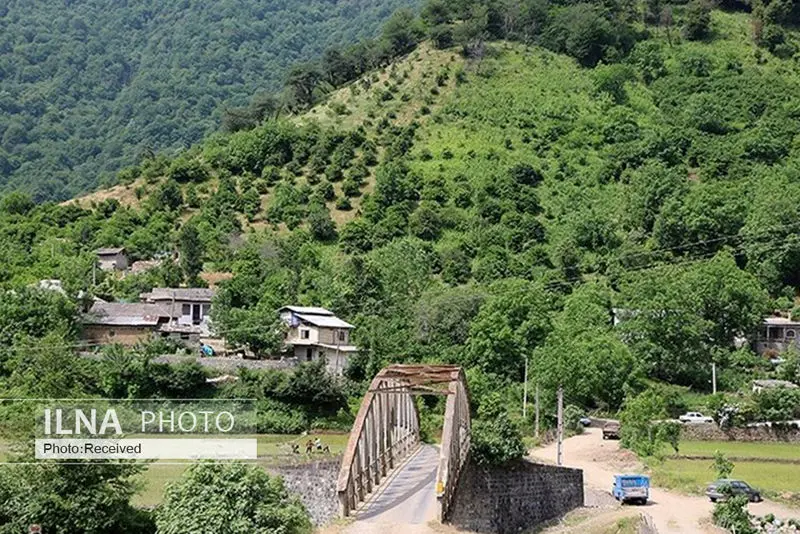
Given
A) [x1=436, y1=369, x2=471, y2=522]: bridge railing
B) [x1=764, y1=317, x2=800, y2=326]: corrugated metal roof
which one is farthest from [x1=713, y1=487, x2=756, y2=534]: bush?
Answer: [x1=764, y1=317, x2=800, y2=326]: corrugated metal roof

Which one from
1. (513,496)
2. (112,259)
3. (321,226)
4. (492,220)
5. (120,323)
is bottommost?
(513,496)

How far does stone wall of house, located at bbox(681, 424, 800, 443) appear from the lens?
51.6 meters

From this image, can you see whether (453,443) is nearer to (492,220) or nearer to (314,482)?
(314,482)

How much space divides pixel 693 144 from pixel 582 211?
1851cm

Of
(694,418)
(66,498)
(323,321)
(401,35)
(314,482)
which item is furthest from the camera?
(401,35)

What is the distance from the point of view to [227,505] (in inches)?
938

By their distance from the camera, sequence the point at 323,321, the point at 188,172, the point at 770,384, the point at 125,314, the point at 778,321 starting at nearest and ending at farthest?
1. the point at 770,384
2. the point at 323,321
3. the point at 125,314
4. the point at 778,321
5. the point at 188,172

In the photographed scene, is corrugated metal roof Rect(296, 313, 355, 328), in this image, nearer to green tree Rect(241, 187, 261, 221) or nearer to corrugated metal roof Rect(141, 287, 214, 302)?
corrugated metal roof Rect(141, 287, 214, 302)

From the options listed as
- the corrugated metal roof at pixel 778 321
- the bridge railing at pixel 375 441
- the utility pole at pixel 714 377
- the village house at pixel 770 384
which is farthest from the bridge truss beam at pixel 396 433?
the corrugated metal roof at pixel 778 321

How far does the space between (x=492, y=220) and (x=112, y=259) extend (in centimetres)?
3152

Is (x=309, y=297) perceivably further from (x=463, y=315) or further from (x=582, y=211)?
(x=582, y=211)

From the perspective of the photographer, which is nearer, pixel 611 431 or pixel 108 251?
pixel 611 431

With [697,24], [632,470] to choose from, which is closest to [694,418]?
[632,470]

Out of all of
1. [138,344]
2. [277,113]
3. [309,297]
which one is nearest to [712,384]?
→ [309,297]
